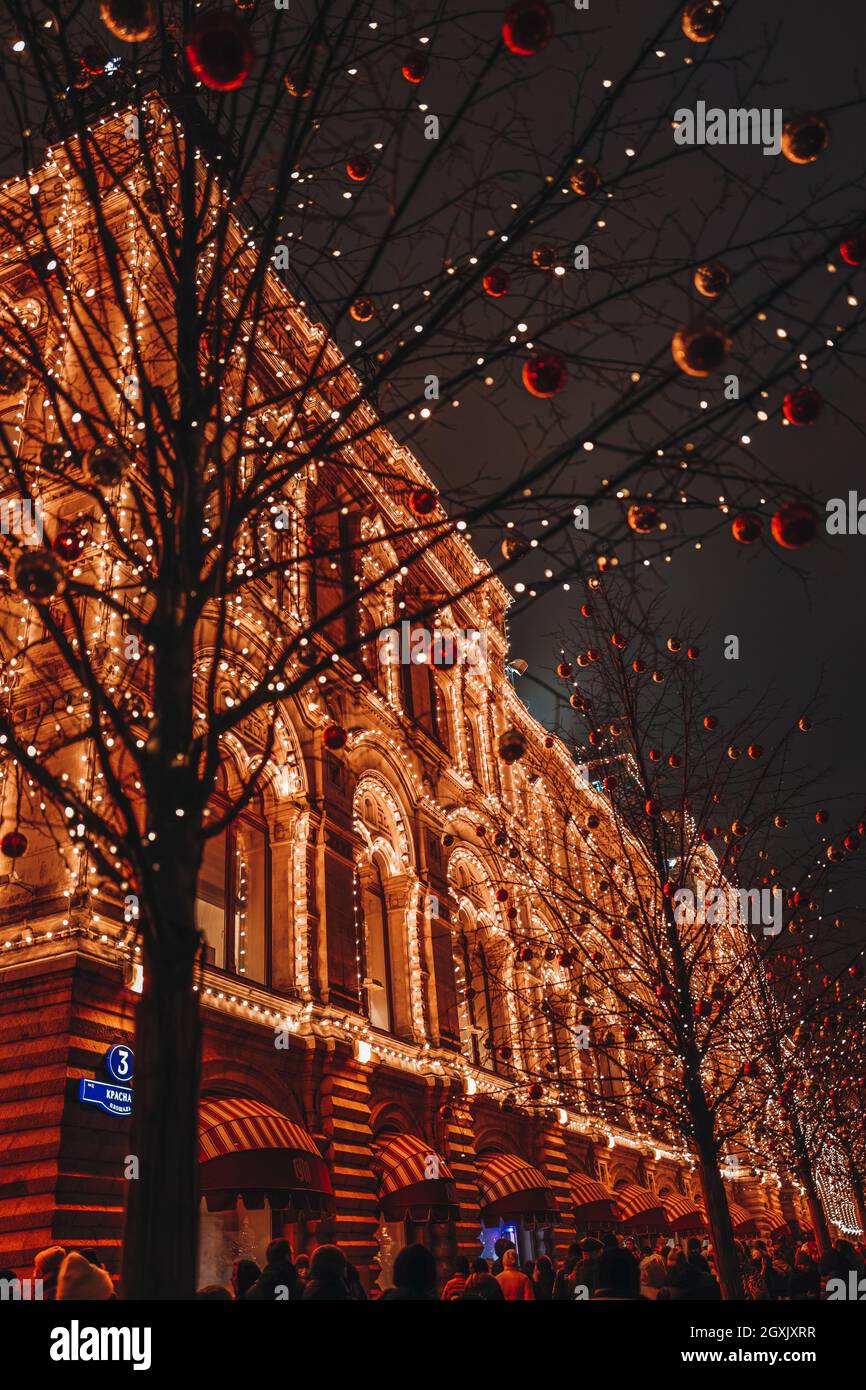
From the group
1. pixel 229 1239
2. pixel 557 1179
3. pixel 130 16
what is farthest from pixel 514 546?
pixel 557 1179

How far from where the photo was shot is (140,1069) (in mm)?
3961

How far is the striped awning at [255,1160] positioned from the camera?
11680mm

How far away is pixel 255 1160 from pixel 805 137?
37.4 ft

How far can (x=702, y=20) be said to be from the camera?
474 centimetres

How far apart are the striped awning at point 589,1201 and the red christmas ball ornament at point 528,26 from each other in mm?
24011

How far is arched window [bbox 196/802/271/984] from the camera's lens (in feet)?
49.5

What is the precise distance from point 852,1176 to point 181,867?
27437mm

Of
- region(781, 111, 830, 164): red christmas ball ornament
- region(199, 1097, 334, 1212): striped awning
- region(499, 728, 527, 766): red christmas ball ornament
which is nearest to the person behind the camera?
region(781, 111, 830, 164): red christmas ball ornament

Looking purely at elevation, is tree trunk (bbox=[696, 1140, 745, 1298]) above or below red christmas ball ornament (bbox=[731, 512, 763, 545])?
below

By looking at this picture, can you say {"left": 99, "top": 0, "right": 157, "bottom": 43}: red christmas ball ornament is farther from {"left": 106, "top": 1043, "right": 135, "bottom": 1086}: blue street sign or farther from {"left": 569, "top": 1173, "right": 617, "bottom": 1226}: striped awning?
{"left": 569, "top": 1173, "right": 617, "bottom": 1226}: striped awning

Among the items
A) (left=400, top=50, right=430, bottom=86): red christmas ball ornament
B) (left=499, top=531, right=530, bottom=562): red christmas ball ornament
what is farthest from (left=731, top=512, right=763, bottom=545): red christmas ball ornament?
(left=400, top=50, right=430, bottom=86): red christmas ball ornament

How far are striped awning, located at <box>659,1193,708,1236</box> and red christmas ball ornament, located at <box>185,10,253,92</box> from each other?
2980cm
